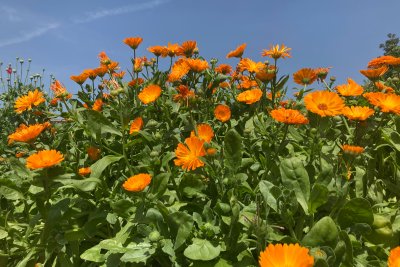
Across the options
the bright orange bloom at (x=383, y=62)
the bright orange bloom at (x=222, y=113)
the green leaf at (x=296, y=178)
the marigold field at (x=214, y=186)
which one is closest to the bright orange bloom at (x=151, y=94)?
the marigold field at (x=214, y=186)

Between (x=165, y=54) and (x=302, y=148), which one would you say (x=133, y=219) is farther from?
(x=165, y=54)

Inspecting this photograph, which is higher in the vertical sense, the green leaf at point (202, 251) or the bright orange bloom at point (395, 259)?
the bright orange bloom at point (395, 259)

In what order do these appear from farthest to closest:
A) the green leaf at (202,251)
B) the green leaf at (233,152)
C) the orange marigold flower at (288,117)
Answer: the green leaf at (233,152)
the orange marigold flower at (288,117)
the green leaf at (202,251)

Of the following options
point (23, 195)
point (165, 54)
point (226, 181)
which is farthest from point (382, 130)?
point (23, 195)

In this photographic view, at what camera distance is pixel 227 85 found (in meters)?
3.22

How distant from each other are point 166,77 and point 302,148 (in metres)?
1.16

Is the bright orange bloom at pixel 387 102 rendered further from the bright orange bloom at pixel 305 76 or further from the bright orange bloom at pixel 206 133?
the bright orange bloom at pixel 206 133

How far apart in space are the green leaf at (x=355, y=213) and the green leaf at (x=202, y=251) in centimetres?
47

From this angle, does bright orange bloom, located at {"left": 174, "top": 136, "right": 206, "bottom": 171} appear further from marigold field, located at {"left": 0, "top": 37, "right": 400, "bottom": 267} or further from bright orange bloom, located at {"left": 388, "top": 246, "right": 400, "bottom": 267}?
bright orange bloom, located at {"left": 388, "top": 246, "right": 400, "bottom": 267}

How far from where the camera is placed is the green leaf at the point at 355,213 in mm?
1657

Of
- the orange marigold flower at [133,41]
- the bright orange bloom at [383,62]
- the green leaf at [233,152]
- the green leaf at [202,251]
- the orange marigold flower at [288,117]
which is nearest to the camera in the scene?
the green leaf at [202,251]

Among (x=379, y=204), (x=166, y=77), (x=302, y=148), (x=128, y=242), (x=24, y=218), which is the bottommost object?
(x=24, y=218)

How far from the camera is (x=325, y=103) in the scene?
1.92 meters

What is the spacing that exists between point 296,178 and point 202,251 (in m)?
0.44
